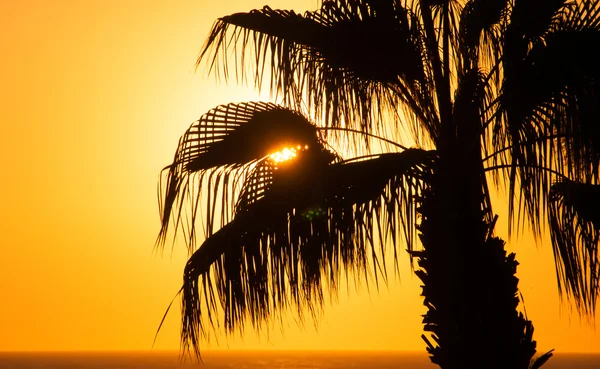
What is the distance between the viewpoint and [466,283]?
6.21 m

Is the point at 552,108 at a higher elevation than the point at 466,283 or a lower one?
higher

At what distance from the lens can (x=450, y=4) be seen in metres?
7.61

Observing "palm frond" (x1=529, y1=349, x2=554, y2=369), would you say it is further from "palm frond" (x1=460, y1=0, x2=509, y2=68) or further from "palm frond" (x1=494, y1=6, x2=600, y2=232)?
"palm frond" (x1=460, y1=0, x2=509, y2=68)

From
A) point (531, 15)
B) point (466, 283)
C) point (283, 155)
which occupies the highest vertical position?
point (531, 15)

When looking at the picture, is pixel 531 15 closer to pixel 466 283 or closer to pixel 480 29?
pixel 480 29

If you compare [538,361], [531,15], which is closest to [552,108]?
[531,15]

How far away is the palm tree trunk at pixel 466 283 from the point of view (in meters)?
6.11

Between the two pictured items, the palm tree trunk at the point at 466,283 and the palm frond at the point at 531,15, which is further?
the palm frond at the point at 531,15

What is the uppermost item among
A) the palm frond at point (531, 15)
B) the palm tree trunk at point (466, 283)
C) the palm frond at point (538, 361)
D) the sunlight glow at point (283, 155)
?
the palm frond at point (531, 15)

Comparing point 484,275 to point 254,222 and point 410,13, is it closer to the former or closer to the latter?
point 254,222

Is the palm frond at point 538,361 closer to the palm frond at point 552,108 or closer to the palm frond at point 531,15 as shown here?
the palm frond at point 552,108

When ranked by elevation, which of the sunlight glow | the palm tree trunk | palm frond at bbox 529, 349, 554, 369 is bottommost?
palm frond at bbox 529, 349, 554, 369

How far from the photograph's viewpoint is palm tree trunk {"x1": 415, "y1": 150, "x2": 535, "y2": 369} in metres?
6.11

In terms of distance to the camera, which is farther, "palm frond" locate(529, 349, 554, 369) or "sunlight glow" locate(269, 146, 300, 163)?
"sunlight glow" locate(269, 146, 300, 163)
